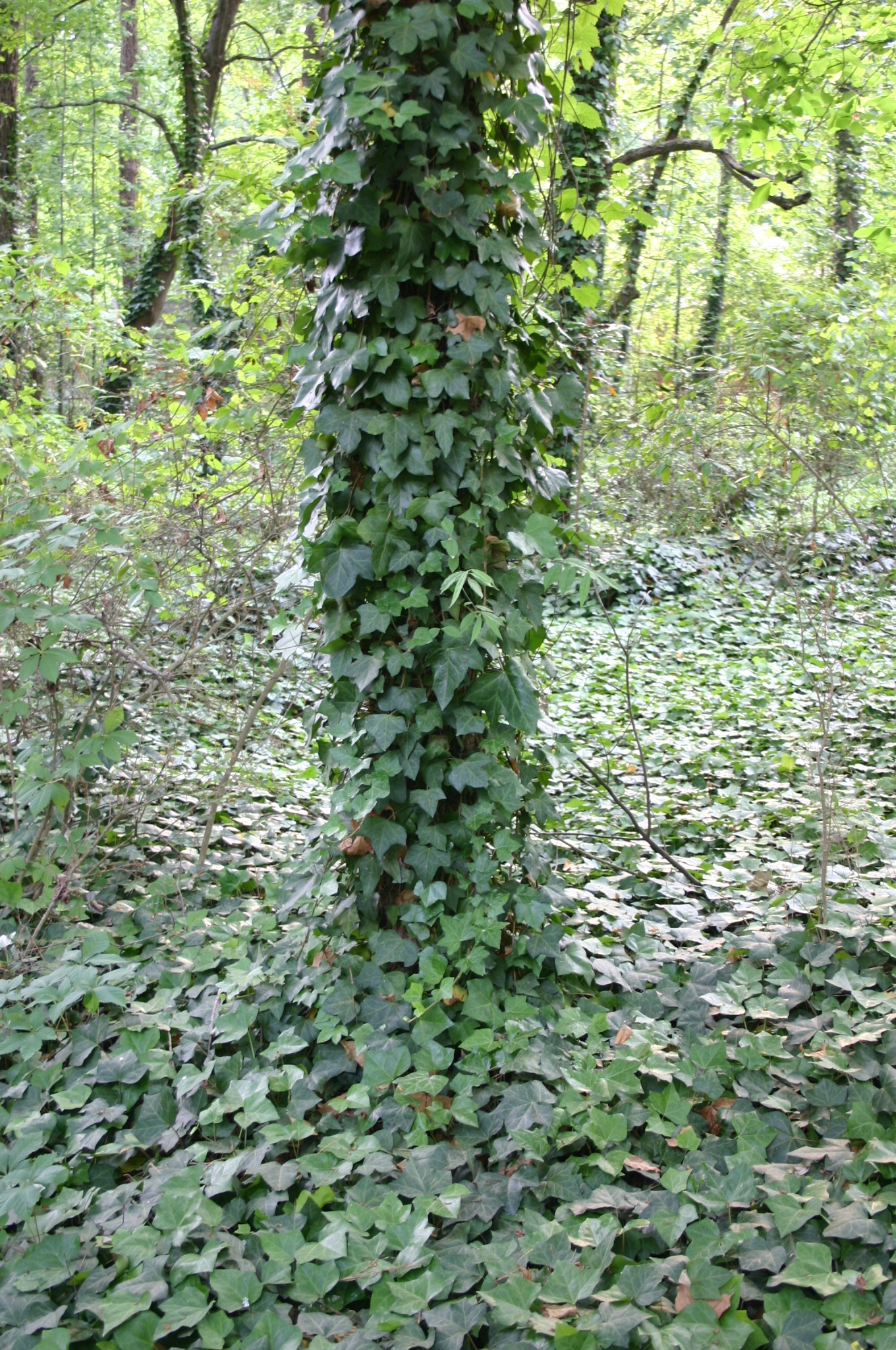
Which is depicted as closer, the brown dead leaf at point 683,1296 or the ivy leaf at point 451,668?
the brown dead leaf at point 683,1296

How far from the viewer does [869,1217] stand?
2049 mm

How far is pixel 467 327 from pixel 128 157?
18688 millimetres

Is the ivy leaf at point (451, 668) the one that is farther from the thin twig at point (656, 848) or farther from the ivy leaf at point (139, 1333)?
the ivy leaf at point (139, 1333)

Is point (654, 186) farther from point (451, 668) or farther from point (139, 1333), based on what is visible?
point (139, 1333)

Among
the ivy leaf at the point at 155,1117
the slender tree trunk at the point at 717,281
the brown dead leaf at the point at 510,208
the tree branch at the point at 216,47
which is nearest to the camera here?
the ivy leaf at the point at 155,1117

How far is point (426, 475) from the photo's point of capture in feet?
8.99

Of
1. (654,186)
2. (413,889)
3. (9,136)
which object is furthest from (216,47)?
(413,889)

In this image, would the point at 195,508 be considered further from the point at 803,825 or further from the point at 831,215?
the point at 831,215

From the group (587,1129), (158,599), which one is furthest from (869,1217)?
(158,599)

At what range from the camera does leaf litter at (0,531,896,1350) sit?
199 centimetres

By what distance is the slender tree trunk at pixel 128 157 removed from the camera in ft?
55.5

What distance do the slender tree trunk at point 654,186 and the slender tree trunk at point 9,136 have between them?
6.85m

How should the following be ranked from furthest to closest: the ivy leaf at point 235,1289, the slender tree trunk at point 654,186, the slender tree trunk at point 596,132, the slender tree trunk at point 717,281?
1. the slender tree trunk at point 717,281
2. the slender tree trunk at point 654,186
3. the slender tree trunk at point 596,132
4. the ivy leaf at point 235,1289

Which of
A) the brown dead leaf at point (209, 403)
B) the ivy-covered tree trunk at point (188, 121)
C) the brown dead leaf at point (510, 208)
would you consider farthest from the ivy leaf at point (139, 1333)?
the ivy-covered tree trunk at point (188, 121)
